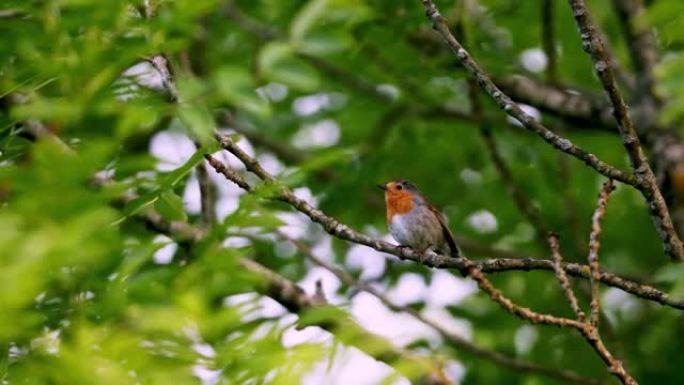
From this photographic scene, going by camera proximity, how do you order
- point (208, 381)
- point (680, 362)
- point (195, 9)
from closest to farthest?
point (208, 381), point (195, 9), point (680, 362)

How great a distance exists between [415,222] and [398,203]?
13.3 inches

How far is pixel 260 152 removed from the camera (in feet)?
27.9

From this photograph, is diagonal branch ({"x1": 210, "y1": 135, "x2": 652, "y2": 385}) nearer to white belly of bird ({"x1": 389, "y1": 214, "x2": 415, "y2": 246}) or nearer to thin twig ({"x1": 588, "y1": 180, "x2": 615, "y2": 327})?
thin twig ({"x1": 588, "y1": 180, "x2": 615, "y2": 327})

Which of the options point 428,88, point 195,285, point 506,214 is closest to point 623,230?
point 506,214

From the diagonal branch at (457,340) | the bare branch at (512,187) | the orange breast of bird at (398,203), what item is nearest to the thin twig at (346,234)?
the diagonal branch at (457,340)

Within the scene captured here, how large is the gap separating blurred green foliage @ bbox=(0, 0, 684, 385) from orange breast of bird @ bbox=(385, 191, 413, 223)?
0.30m

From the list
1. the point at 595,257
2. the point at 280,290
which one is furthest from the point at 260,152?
the point at 595,257

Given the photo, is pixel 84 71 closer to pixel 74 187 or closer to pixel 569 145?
pixel 74 187

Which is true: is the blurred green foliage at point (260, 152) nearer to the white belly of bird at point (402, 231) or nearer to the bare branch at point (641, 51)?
the bare branch at point (641, 51)

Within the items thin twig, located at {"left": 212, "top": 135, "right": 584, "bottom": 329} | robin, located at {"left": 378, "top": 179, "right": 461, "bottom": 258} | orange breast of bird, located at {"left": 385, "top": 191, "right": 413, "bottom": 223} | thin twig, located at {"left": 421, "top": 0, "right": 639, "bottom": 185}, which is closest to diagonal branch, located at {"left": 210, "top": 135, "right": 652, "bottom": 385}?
thin twig, located at {"left": 212, "top": 135, "right": 584, "bottom": 329}

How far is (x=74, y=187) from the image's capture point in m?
3.33

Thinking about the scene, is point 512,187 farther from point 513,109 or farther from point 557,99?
point 513,109

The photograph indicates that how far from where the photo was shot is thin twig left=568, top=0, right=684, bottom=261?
3.91 m

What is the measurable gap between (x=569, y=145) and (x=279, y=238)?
118 inches
